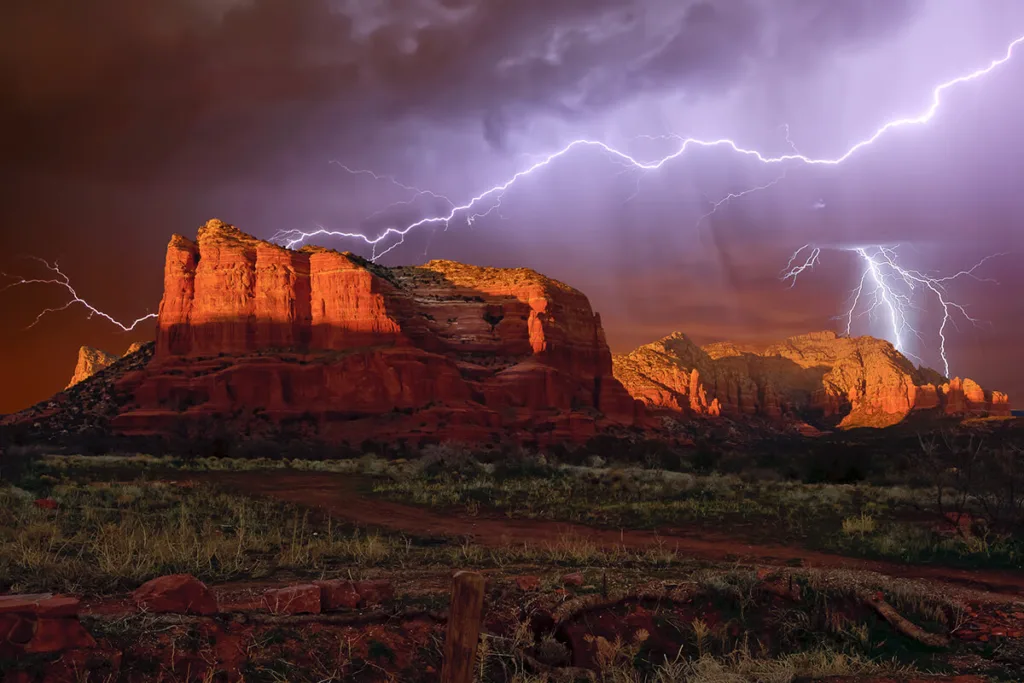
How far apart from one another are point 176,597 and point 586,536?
30.8 feet

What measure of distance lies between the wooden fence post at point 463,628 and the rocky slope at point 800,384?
4469 inches

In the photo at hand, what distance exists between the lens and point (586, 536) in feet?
45.5

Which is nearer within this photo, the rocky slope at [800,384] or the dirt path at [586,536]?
the dirt path at [586,536]

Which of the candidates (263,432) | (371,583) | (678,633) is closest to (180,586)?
(371,583)

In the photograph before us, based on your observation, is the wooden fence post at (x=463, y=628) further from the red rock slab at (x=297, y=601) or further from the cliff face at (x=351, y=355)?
the cliff face at (x=351, y=355)

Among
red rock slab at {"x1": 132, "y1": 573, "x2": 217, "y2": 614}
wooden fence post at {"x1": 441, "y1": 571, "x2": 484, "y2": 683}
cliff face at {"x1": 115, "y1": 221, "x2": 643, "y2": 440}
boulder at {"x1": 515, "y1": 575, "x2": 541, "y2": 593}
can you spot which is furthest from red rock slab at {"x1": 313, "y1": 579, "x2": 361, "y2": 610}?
cliff face at {"x1": 115, "y1": 221, "x2": 643, "y2": 440}

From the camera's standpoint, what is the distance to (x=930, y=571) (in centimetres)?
1128

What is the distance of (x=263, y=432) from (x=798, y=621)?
59.1 metres

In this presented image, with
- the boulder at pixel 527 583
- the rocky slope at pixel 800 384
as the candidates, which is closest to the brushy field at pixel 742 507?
the boulder at pixel 527 583

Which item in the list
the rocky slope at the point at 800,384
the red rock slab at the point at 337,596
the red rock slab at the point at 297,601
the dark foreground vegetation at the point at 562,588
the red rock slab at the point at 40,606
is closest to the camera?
the red rock slab at the point at 40,606

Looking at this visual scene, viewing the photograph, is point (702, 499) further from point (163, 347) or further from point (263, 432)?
point (163, 347)

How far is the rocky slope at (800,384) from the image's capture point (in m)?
126

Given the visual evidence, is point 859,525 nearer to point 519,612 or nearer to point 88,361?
point 519,612

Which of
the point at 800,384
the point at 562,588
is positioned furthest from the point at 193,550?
the point at 800,384
